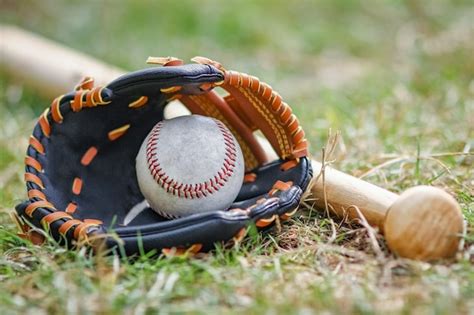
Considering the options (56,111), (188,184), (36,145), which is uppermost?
(56,111)

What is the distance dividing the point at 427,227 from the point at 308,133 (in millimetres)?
1814

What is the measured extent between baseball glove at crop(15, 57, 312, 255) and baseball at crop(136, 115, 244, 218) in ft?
0.29

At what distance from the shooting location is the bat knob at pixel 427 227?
88.7 inches

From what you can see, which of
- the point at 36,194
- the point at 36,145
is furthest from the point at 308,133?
the point at 36,194

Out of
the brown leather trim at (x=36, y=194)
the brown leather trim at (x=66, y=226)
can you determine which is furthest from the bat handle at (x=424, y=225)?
the brown leather trim at (x=36, y=194)

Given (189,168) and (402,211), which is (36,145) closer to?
(189,168)

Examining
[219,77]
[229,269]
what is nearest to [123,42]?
[219,77]

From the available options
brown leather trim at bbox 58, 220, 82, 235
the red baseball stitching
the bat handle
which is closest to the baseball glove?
brown leather trim at bbox 58, 220, 82, 235

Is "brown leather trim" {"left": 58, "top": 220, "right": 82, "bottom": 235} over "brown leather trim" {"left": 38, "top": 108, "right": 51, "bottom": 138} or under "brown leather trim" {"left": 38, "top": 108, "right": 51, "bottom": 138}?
under

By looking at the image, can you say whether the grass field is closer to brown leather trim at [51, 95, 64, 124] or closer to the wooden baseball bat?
the wooden baseball bat

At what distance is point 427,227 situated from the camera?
7.39 ft

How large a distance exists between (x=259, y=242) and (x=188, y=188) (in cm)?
32

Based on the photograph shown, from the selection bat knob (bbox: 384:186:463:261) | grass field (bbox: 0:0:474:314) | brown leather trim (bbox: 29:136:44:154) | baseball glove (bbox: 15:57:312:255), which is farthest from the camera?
brown leather trim (bbox: 29:136:44:154)

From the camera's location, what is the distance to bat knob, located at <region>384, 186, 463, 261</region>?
225 centimetres
